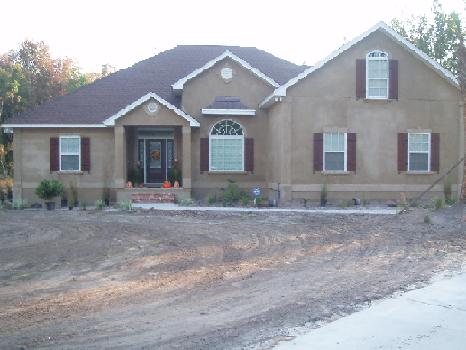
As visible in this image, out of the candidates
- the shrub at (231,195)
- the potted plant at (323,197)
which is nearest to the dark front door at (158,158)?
the shrub at (231,195)

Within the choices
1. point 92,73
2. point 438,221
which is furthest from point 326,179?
point 92,73

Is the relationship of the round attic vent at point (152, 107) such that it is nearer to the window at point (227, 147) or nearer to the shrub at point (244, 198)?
the window at point (227, 147)

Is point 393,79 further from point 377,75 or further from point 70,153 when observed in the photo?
point 70,153

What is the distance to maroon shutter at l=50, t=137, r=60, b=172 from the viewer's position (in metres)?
24.5

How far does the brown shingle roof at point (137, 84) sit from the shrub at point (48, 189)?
8.63ft

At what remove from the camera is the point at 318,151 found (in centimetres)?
2264

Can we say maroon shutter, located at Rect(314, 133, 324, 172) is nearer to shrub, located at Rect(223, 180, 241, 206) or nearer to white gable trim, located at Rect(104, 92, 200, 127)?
shrub, located at Rect(223, 180, 241, 206)

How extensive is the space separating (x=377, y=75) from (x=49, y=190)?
1302cm

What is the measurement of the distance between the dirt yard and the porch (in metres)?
5.30

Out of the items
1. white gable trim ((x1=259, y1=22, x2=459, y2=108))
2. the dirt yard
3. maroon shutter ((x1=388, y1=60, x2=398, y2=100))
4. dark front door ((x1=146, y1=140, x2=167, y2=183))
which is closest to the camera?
the dirt yard

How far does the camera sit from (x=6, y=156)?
37375 millimetres

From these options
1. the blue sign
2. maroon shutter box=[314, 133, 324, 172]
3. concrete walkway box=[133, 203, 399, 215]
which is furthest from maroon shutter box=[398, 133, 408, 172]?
the blue sign

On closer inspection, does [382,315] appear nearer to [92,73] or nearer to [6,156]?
[6,156]

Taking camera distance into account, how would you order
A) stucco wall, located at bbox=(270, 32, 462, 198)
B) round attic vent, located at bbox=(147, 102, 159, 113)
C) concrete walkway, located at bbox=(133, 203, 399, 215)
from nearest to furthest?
concrete walkway, located at bbox=(133, 203, 399, 215), stucco wall, located at bbox=(270, 32, 462, 198), round attic vent, located at bbox=(147, 102, 159, 113)
